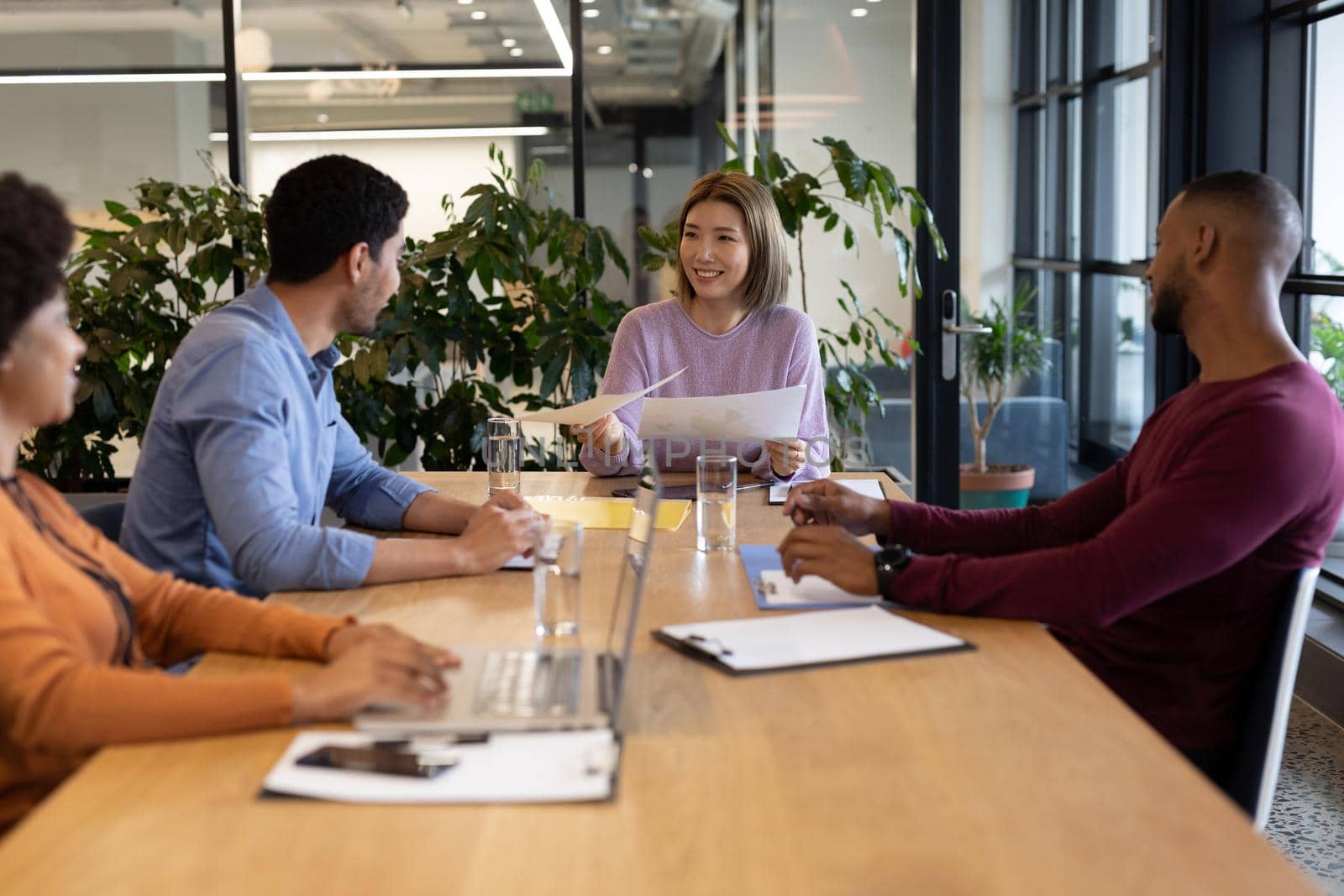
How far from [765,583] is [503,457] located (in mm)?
770

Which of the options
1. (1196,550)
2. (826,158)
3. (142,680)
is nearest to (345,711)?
(142,680)

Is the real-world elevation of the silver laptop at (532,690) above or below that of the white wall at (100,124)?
below

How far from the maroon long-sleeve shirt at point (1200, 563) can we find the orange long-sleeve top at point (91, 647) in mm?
822

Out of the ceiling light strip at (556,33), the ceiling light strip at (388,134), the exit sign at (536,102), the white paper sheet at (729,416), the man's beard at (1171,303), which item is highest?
the ceiling light strip at (556,33)

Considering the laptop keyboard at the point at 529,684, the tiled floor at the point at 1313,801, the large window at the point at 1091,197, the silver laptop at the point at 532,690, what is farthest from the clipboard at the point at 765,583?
the large window at the point at 1091,197

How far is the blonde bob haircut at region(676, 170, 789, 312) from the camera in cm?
316

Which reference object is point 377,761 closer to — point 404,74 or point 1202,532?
point 1202,532

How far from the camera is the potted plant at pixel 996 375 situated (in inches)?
185

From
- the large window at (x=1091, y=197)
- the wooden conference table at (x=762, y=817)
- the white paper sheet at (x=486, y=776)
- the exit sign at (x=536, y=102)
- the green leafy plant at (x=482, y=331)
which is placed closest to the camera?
the wooden conference table at (x=762, y=817)

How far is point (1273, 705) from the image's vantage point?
1642mm

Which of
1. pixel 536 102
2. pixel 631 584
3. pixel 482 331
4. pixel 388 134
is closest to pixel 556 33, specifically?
pixel 536 102

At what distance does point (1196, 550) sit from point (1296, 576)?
0.13m

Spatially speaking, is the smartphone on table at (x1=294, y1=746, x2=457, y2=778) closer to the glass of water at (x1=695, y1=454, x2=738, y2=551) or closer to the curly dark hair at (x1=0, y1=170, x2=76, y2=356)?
the curly dark hair at (x1=0, y1=170, x2=76, y2=356)

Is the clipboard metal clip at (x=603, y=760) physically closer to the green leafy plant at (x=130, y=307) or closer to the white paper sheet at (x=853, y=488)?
the white paper sheet at (x=853, y=488)
